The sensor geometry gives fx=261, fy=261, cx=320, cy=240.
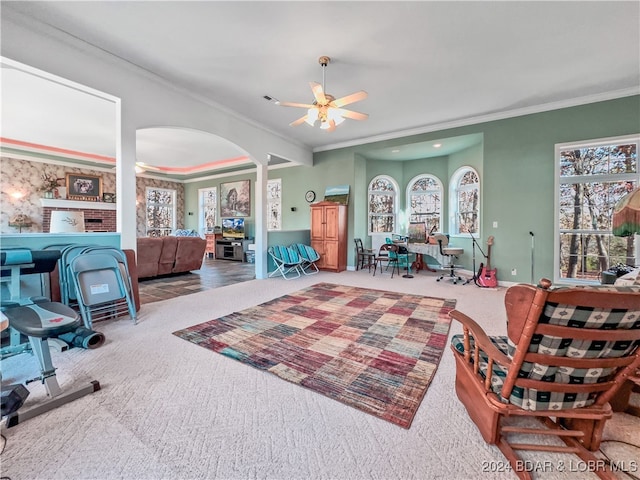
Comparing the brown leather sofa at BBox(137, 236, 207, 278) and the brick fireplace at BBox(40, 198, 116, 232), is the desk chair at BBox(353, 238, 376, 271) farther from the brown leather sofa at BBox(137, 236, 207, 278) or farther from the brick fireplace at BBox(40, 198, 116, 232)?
the brick fireplace at BBox(40, 198, 116, 232)

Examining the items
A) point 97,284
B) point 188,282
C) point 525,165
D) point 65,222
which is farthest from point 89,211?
point 525,165

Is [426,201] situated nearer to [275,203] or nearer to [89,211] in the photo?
[275,203]

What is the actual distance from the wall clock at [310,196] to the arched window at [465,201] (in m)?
3.74

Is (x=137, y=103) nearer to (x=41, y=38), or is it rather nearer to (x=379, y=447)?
(x=41, y=38)

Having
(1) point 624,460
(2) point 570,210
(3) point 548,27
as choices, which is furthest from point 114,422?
(2) point 570,210

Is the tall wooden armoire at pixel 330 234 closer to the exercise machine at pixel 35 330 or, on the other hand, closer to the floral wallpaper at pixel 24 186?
the exercise machine at pixel 35 330

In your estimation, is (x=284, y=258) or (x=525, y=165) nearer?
(x=525, y=165)

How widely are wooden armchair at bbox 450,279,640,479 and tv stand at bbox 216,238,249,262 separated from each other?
787 centimetres

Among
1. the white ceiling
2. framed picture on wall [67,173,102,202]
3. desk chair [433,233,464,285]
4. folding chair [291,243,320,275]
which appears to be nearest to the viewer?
the white ceiling

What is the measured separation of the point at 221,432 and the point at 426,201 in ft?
24.1

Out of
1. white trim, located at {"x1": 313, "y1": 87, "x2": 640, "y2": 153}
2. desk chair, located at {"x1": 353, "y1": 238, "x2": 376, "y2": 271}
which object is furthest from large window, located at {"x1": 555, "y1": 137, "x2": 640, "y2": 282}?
desk chair, located at {"x1": 353, "y1": 238, "x2": 376, "y2": 271}

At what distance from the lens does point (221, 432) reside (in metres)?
1.47

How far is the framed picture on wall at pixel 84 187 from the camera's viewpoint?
762 centimetres

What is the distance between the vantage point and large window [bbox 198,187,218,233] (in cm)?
1020
